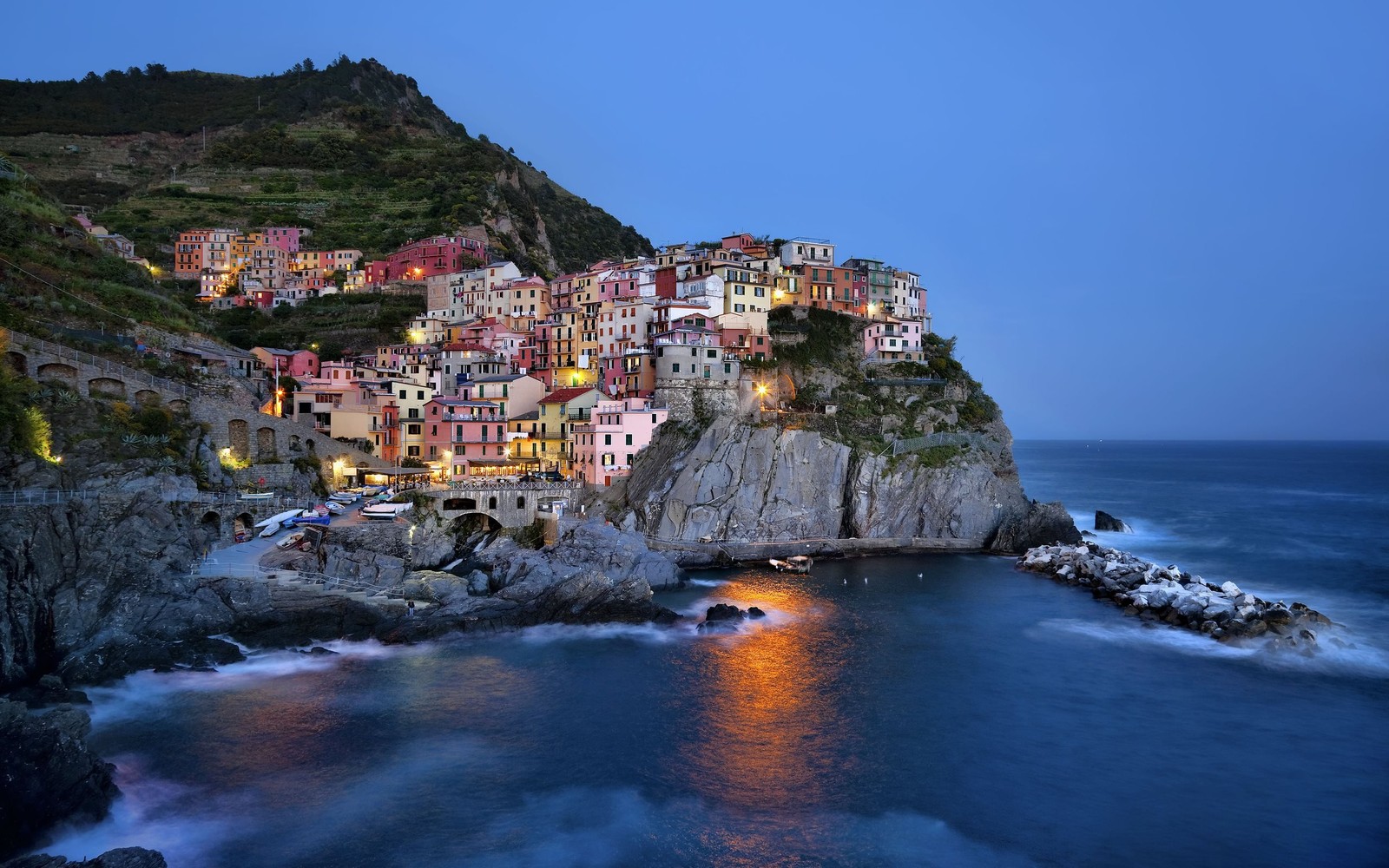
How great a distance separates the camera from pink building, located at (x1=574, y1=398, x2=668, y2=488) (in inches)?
2076

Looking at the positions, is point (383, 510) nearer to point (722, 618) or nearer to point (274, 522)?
point (274, 522)

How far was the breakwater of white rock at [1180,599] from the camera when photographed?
3531 centimetres

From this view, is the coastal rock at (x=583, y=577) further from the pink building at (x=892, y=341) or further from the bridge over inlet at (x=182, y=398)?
the pink building at (x=892, y=341)

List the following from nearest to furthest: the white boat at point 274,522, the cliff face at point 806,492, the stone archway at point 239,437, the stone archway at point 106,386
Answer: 1. the white boat at point 274,522
2. the stone archway at point 106,386
3. the stone archway at point 239,437
4. the cliff face at point 806,492

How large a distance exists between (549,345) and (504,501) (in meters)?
22.5

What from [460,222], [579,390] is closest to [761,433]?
[579,390]

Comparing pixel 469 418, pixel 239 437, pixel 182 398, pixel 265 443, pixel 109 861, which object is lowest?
pixel 109 861

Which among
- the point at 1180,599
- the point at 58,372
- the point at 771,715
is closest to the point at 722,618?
the point at 771,715

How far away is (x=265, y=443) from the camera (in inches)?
1874

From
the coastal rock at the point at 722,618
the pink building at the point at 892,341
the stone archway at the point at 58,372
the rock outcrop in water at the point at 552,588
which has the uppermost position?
the pink building at the point at 892,341

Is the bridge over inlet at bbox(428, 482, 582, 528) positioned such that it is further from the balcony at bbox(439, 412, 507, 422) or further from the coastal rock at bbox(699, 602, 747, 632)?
the coastal rock at bbox(699, 602, 747, 632)

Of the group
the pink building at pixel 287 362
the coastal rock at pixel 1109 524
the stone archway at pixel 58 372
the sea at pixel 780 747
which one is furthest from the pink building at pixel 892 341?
the stone archway at pixel 58 372

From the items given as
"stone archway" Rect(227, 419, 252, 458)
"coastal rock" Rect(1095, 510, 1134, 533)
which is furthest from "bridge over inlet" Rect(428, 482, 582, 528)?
"coastal rock" Rect(1095, 510, 1134, 533)

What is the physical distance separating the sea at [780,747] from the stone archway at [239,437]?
19250mm
